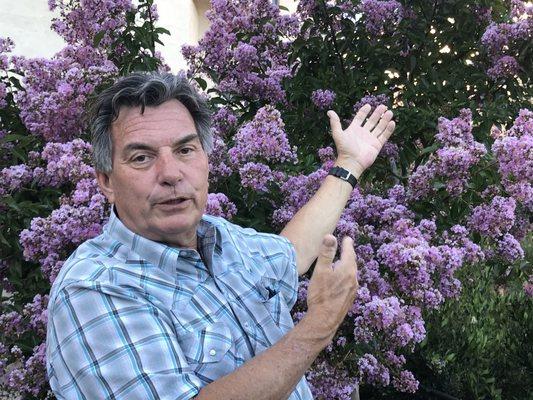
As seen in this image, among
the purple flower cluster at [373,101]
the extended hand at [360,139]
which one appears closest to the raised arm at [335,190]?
the extended hand at [360,139]

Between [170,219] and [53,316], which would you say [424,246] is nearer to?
[170,219]

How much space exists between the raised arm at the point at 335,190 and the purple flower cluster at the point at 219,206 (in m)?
0.24

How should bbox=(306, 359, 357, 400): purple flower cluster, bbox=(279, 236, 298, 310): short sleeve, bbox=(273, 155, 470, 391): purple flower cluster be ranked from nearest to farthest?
1. bbox=(279, 236, 298, 310): short sleeve
2. bbox=(273, 155, 470, 391): purple flower cluster
3. bbox=(306, 359, 357, 400): purple flower cluster

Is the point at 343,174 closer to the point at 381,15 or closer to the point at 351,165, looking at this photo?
the point at 351,165

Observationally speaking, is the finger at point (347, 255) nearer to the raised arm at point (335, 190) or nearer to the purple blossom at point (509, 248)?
the raised arm at point (335, 190)

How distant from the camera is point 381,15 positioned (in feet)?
10.3

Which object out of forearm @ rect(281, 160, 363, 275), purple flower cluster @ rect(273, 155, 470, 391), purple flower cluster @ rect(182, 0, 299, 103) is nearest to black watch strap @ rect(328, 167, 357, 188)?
forearm @ rect(281, 160, 363, 275)

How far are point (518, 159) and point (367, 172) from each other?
1.01 meters

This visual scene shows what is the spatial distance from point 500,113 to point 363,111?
3.42ft

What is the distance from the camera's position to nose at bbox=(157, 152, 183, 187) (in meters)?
1.53

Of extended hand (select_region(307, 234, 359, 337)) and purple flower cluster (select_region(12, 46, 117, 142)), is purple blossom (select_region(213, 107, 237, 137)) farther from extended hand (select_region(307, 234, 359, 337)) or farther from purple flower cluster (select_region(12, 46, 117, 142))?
extended hand (select_region(307, 234, 359, 337))

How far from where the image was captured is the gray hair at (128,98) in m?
1.56

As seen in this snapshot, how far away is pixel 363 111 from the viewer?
7.54 ft

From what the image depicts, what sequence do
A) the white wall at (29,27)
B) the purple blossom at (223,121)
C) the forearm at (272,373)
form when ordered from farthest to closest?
the white wall at (29,27)
the purple blossom at (223,121)
the forearm at (272,373)
